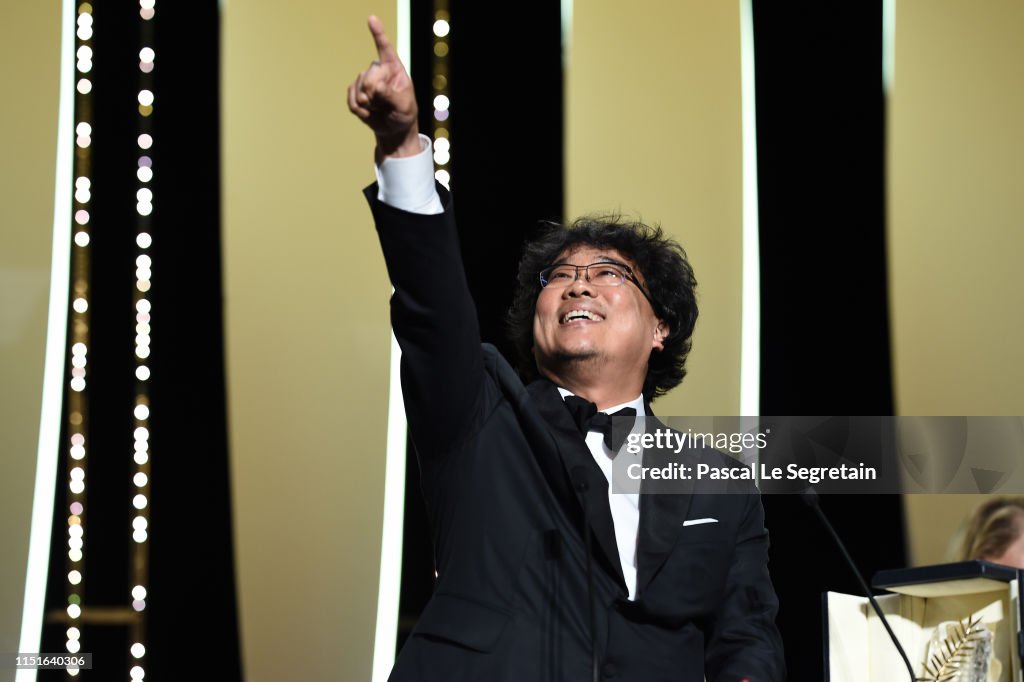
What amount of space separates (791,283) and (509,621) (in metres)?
1.70

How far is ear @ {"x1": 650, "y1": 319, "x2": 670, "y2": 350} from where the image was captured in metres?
2.25

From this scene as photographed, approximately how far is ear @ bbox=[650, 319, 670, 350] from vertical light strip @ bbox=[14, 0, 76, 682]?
1.43m

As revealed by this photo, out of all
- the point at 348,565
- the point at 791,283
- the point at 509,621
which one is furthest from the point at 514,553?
the point at 791,283

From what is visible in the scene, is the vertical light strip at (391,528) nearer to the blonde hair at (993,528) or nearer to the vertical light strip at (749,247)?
the vertical light strip at (749,247)

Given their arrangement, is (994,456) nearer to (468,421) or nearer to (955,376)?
(955,376)


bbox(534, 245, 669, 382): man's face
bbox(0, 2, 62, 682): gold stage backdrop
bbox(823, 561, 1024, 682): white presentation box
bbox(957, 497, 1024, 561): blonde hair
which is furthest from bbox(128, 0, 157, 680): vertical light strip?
bbox(957, 497, 1024, 561): blonde hair

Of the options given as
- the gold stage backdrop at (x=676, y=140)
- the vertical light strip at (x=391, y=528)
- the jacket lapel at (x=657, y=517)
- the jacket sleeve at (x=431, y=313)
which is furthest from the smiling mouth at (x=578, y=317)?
the gold stage backdrop at (x=676, y=140)

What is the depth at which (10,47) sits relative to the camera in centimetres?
289

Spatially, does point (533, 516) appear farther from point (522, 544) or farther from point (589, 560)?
point (589, 560)

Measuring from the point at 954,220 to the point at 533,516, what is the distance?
6.23 ft

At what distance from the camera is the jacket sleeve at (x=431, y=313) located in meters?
1.45

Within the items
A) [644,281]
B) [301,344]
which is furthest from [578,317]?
[301,344]

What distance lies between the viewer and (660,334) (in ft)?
7.41

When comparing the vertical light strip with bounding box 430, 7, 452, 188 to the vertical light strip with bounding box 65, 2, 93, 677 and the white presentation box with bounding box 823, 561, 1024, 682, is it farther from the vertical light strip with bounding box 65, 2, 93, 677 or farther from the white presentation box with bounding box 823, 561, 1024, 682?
the white presentation box with bounding box 823, 561, 1024, 682
